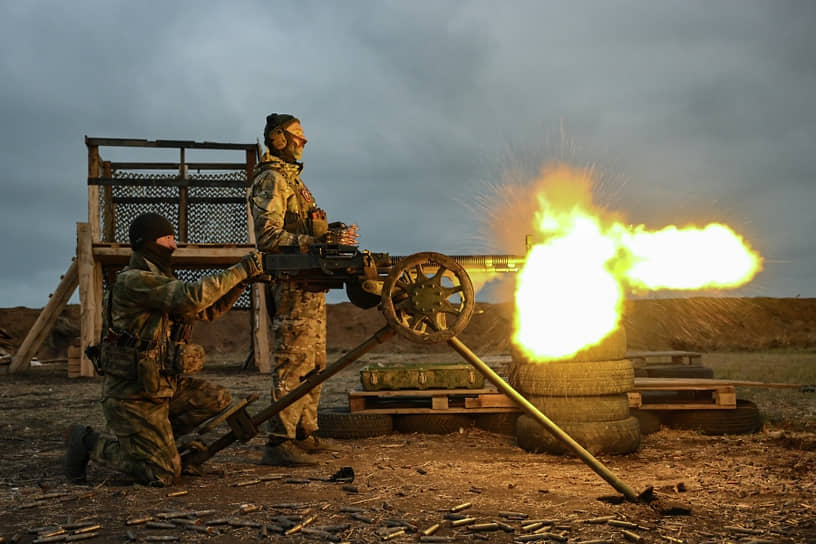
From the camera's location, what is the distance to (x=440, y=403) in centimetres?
798

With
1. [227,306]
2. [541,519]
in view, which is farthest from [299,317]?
[541,519]

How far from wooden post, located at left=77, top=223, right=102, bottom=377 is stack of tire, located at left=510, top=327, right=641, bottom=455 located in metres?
12.0

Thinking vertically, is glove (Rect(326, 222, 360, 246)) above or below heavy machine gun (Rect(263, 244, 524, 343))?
above

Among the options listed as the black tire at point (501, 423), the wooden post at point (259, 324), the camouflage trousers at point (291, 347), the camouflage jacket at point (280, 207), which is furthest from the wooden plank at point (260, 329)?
the camouflage trousers at point (291, 347)

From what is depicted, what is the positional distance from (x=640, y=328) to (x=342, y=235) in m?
29.0

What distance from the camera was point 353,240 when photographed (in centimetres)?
573

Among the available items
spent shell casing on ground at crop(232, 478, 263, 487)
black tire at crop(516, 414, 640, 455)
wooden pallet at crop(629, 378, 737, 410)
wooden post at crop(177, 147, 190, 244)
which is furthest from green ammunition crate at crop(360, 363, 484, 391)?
wooden post at crop(177, 147, 190, 244)

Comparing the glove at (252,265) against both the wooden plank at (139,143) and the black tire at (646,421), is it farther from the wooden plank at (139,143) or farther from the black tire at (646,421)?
the wooden plank at (139,143)

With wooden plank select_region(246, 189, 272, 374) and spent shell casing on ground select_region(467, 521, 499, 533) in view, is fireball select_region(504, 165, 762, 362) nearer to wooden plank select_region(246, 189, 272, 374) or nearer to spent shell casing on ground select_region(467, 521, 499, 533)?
spent shell casing on ground select_region(467, 521, 499, 533)

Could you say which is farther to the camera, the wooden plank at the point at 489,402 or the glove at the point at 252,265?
the wooden plank at the point at 489,402

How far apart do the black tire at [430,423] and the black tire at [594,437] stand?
140 cm

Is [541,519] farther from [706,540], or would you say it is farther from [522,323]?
[522,323]

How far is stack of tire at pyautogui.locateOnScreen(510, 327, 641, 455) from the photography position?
650 cm

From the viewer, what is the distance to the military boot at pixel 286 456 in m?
6.14
